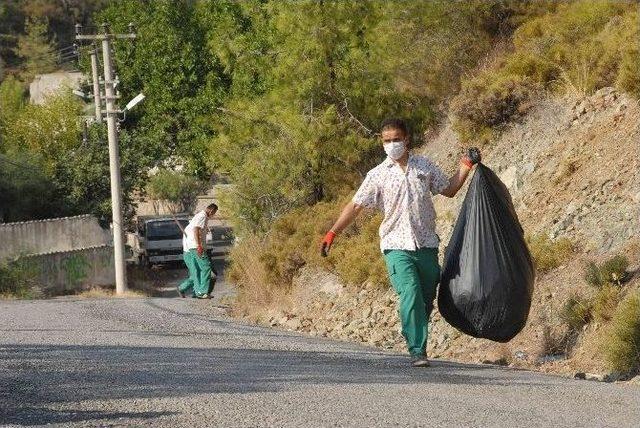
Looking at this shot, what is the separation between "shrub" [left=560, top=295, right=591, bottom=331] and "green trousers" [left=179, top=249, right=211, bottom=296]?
34.8ft

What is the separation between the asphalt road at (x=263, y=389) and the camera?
26.2 feet

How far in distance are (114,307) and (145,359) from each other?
9412 mm

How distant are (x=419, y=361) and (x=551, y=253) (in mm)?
4468

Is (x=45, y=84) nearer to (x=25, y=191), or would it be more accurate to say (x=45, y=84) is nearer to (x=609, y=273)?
(x=25, y=191)

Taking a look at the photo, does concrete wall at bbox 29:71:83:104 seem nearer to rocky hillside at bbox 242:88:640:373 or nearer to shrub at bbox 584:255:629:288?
rocky hillside at bbox 242:88:640:373

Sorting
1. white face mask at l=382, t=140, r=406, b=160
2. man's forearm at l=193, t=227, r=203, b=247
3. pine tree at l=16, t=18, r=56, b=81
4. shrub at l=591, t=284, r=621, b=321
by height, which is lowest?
shrub at l=591, t=284, r=621, b=321

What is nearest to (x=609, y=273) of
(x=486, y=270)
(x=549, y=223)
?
A: (x=486, y=270)

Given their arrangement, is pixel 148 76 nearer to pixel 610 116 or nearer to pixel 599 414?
pixel 610 116

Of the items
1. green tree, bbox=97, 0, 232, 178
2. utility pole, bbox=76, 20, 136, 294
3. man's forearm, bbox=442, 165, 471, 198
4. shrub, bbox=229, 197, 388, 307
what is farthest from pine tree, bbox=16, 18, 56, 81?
man's forearm, bbox=442, 165, 471, 198

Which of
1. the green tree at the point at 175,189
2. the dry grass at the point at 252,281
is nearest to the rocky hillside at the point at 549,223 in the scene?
the dry grass at the point at 252,281

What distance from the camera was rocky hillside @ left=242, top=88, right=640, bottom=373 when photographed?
546 inches

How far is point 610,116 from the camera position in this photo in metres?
18.5

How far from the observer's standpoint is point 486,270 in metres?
11.2

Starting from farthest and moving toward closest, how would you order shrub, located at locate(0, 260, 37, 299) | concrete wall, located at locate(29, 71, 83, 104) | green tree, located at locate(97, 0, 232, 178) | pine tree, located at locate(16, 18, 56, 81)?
1. pine tree, located at locate(16, 18, 56, 81)
2. concrete wall, located at locate(29, 71, 83, 104)
3. green tree, located at locate(97, 0, 232, 178)
4. shrub, located at locate(0, 260, 37, 299)
